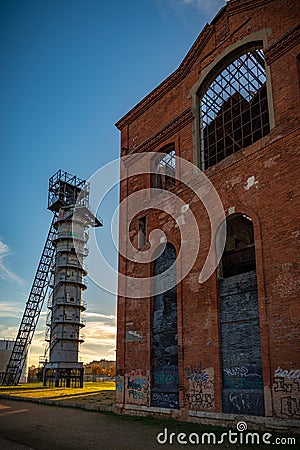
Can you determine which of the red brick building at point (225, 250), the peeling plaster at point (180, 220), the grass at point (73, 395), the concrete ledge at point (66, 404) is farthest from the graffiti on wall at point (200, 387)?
the grass at point (73, 395)

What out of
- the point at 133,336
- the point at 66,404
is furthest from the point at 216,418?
the point at 66,404

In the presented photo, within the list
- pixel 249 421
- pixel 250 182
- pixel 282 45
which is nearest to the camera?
Result: pixel 249 421

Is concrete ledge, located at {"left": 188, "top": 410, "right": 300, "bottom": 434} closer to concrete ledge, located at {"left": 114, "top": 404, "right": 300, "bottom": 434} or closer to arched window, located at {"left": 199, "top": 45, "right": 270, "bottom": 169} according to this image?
concrete ledge, located at {"left": 114, "top": 404, "right": 300, "bottom": 434}

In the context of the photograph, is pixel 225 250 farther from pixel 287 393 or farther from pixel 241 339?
pixel 287 393

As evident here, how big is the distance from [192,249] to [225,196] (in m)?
2.07

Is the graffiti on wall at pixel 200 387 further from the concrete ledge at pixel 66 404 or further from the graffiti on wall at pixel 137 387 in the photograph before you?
the concrete ledge at pixel 66 404

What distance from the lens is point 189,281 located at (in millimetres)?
Result: 12906

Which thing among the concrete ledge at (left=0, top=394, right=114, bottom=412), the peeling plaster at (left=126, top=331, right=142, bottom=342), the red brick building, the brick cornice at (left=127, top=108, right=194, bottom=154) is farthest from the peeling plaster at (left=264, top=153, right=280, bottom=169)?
the concrete ledge at (left=0, top=394, right=114, bottom=412)

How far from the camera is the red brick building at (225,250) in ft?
33.4

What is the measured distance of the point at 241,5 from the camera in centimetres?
1375

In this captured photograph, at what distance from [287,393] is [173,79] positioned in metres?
12.3

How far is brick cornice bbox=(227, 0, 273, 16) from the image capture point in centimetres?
1321

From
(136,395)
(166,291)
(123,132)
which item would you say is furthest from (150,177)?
(136,395)

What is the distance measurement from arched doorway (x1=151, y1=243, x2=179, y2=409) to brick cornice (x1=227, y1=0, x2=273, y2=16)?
8.58 metres
